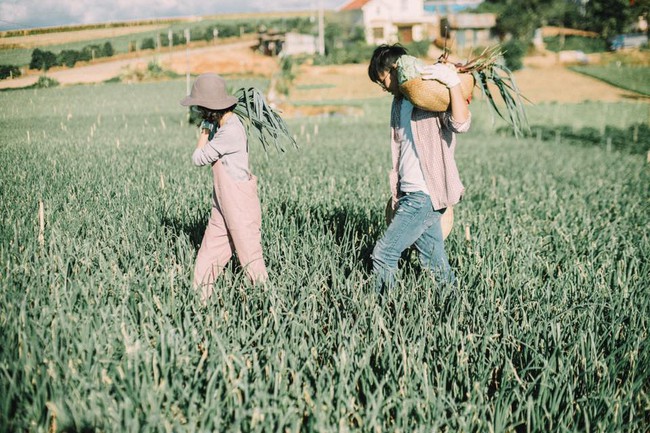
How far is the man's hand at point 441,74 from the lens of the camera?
7.91 ft

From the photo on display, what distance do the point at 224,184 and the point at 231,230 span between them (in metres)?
0.23

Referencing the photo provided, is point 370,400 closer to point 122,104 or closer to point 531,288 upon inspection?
point 531,288

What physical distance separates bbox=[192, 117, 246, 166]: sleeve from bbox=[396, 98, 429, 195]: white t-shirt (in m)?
0.80

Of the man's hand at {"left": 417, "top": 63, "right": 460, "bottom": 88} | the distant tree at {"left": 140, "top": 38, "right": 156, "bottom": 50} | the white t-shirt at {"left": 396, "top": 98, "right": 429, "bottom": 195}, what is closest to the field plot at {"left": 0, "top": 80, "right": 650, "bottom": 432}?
the white t-shirt at {"left": 396, "top": 98, "right": 429, "bottom": 195}

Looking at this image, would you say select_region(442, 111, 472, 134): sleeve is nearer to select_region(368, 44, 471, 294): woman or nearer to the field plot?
select_region(368, 44, 471, 294): woman

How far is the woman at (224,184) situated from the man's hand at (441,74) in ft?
2.91

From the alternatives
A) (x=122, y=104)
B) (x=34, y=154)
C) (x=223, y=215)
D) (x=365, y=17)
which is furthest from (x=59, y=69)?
(x=365, y=17)

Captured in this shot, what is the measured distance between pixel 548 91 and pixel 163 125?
83.4ft

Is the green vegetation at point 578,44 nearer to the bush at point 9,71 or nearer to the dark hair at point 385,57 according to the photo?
the bush at point 9,71

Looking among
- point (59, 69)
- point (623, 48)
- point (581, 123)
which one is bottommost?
point (581, 123)

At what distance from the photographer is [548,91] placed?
30.1 m

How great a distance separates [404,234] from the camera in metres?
2.72

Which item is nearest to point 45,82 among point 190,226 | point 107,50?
point 107,50

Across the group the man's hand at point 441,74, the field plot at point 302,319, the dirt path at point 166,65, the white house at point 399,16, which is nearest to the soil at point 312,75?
the dirt path at point 166,65
